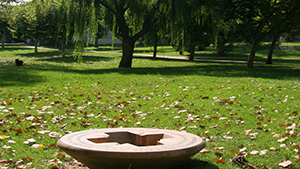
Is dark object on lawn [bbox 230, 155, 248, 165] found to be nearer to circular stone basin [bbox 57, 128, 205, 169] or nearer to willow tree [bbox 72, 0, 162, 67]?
circular stone basin [bbox 57, 128, 205, 169]

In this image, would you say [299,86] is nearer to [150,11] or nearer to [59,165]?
[59,165]

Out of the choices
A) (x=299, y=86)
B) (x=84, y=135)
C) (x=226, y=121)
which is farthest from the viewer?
(x=299, y=86)

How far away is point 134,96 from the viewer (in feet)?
28.1

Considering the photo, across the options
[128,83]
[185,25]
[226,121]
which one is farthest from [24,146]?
[185,25]

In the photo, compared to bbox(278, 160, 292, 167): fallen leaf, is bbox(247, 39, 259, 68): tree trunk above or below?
above

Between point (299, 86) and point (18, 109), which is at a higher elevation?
point (299, 86)

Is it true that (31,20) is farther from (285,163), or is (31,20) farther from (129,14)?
(285,163)

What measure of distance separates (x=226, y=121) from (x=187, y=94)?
2616mm

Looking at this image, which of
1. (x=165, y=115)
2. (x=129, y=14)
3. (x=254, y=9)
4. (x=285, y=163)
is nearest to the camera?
(x=285, y=163)

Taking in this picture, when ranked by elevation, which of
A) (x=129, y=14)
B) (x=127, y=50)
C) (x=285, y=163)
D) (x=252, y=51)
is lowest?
(x=285, y=163)

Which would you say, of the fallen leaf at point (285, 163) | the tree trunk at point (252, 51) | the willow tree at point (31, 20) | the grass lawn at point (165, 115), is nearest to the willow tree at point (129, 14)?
the tree trunk at point (252, 51)

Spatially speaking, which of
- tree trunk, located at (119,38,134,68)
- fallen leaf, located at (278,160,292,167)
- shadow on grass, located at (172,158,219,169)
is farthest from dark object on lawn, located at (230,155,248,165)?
tree trunk, located at (119,38,134,68)

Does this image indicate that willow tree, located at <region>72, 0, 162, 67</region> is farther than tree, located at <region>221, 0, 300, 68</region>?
Yes

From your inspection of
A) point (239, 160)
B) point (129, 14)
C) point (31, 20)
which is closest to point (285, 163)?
point (239, 160)
